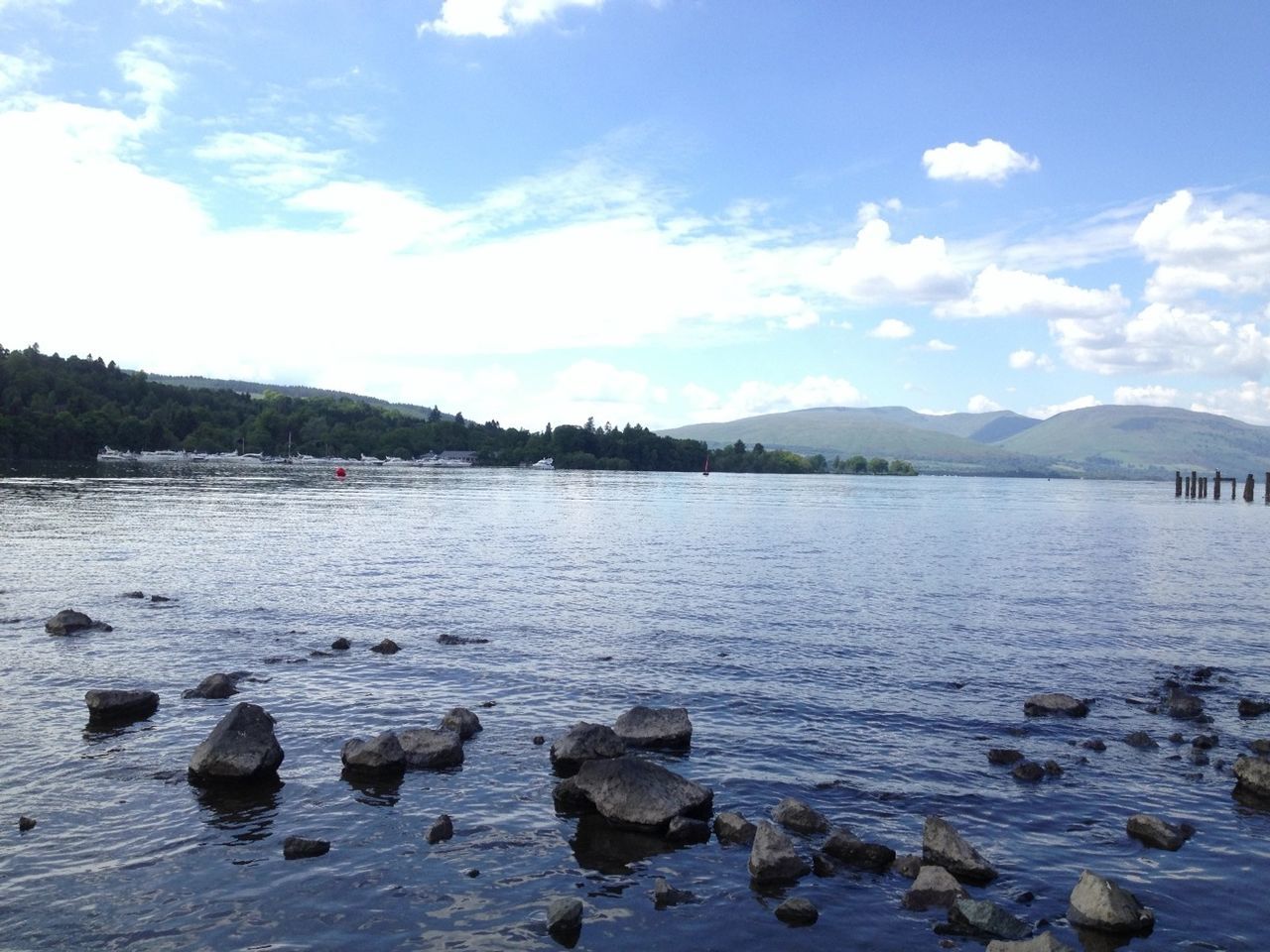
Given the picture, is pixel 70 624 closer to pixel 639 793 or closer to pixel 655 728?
pixel 655 728

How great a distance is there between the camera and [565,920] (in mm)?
14281

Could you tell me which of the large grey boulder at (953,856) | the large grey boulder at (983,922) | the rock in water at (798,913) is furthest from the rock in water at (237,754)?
the large grey boulder at (983,922)

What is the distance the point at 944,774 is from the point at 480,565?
41.1m

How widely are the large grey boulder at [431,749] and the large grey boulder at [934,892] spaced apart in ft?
35.8

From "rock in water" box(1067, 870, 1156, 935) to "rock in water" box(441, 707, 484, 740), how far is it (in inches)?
568

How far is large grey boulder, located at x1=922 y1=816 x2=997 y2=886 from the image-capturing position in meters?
16.3

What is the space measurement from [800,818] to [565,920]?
603 centimetres

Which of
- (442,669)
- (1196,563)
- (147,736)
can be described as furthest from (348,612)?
(1196,563)

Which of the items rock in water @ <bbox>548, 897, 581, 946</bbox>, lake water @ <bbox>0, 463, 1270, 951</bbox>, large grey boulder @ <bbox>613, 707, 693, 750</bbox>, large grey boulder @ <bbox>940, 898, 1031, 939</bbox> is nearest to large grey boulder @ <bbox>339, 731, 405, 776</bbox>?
lake water @ <bbox>0, 463, 1270, 951</bbox>

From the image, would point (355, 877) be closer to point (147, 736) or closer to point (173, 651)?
point (147, 736)

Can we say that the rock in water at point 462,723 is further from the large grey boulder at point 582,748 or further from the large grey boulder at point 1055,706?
the large grey boulder at point 1055,706

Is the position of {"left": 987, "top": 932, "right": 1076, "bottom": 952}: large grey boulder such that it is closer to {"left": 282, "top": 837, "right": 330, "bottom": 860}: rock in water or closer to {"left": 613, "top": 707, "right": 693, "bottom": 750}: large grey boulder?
{"left": 613, "top": 707, "right": 693, "bottom": 750}: large grey boulder

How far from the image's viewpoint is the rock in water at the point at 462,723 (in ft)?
76.8

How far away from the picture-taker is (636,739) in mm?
22938
